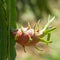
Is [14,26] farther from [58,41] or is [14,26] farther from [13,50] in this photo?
[58,41]

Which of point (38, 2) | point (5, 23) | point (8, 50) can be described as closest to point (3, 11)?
point (5, 23)

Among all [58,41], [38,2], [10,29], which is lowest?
[58,41]

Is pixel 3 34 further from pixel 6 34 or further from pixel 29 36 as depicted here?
pixel 29 36

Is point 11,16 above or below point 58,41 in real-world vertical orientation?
above

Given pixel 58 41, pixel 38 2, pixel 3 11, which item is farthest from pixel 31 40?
pixel 58 41

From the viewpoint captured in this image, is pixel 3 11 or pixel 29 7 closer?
pixel 3 11

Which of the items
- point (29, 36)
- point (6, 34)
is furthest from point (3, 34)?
point (29, 36)

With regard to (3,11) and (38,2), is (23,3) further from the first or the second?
(3,11)

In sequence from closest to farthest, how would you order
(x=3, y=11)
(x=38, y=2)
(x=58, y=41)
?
1. (x=3, y=11)
2. (x=38, y=2)
3. (x=58, y=41)

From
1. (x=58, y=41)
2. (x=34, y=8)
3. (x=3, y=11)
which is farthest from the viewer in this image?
(x=58, y=41)
